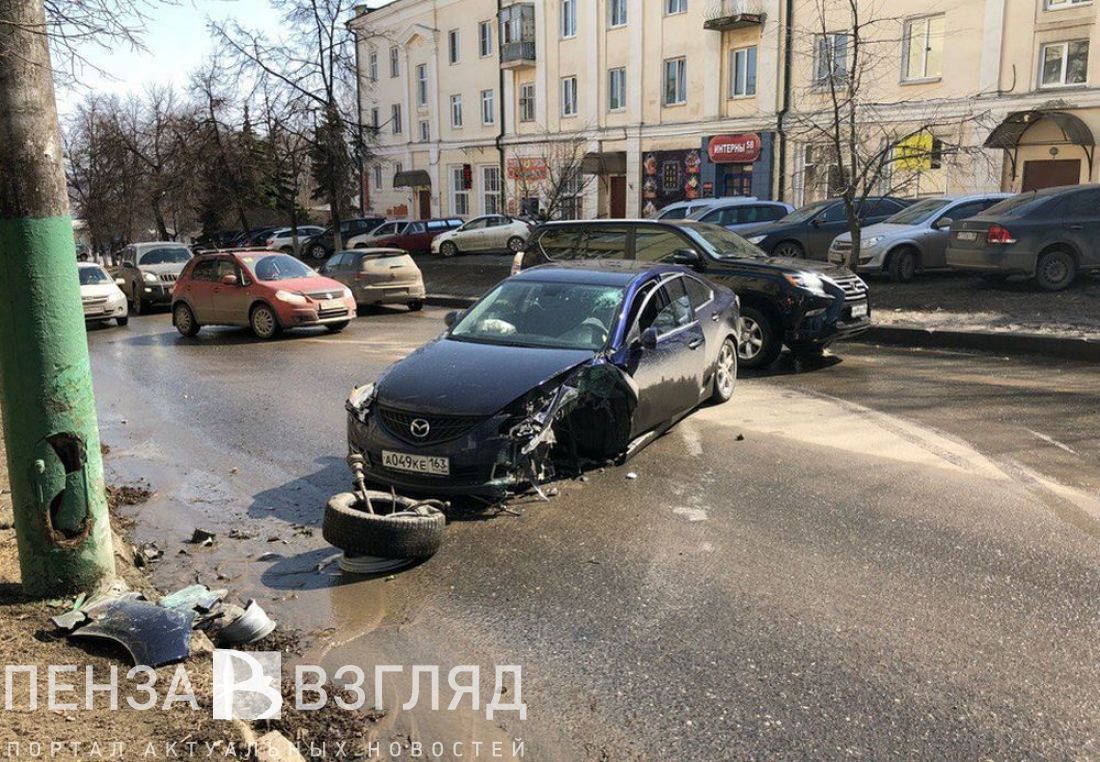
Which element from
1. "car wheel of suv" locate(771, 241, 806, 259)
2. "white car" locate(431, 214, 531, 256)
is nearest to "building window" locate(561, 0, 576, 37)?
"white car" locate(431, 214, 531, 256)

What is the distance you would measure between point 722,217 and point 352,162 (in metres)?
13.1

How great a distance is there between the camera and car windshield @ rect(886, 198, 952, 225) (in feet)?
61.1

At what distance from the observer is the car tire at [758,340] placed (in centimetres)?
1133

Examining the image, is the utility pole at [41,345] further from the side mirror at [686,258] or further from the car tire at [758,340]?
the side mirror at [686,258]

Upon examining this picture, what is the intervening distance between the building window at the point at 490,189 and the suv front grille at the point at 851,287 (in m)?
36.6

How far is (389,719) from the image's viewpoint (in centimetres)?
397

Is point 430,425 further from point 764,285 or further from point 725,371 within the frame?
point 764,285

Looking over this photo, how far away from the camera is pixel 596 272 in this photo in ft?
26.7

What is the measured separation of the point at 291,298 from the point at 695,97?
2450cm

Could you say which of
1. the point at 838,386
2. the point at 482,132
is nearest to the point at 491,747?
the point at 838,386

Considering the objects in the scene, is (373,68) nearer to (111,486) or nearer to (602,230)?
(602,230)

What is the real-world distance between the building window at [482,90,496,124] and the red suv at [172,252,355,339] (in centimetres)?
3096

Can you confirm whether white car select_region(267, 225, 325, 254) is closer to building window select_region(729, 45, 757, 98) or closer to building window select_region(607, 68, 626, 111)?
building window select_region(607, 68, 626, 111)

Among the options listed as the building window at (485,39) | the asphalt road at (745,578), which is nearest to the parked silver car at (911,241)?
the asphalt road at (745,578)
